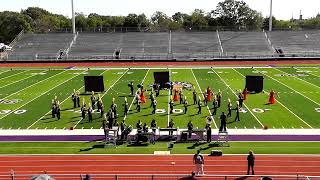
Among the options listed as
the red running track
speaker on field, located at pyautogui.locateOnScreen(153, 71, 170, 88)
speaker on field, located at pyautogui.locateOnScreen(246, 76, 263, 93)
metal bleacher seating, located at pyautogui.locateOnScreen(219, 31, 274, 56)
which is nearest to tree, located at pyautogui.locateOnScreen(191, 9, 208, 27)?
metal bleacher seating, located at pyautogui.locateOnScreen(219, 31, 274, 56)

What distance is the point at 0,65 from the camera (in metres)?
55.5

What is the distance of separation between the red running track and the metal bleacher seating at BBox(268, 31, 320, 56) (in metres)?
46.5

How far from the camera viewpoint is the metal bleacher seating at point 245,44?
62.7 metres

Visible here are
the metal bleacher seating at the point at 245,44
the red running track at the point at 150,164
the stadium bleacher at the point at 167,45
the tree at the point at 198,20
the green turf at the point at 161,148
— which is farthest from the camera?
the tree at the point at 198,20

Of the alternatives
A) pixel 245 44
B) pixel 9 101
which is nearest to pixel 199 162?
pixel 9 101

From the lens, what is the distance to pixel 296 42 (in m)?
66.9

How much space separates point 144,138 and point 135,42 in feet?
165

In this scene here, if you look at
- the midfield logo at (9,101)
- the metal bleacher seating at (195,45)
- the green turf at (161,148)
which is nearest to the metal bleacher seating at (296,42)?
the metal bleacher seating at (195,45)

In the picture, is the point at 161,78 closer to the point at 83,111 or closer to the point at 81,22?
the point at 83,111

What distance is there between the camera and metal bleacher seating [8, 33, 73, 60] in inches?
2468

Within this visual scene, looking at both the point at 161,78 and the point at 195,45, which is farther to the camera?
the point at 195,45

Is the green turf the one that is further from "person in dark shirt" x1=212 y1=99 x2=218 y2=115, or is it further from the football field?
"person in dark shirt" x1=212 y1=99 x2=218 y2=115

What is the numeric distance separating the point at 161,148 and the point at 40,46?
53.6 m

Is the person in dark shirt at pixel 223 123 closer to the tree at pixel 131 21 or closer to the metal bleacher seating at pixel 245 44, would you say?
the metal bleacher seating at pixel 245 44
